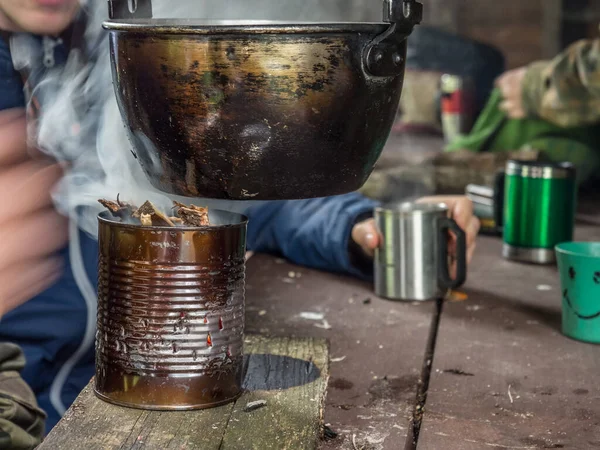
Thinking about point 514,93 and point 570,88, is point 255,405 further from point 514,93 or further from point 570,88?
point 514,93

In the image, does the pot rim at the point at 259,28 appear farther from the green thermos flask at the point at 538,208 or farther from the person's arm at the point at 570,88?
the person's arm at the point at 570,88

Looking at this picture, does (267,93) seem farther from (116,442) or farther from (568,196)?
(568,196)

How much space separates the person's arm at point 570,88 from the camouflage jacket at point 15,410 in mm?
2559

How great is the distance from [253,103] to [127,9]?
33cm

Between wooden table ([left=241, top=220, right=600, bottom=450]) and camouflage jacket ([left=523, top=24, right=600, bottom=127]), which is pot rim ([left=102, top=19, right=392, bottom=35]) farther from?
camouflage jacket ([left=523, top=24, right=600, bottom=127])

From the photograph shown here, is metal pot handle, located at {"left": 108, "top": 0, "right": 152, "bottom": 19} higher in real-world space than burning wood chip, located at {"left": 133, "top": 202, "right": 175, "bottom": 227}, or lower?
higher

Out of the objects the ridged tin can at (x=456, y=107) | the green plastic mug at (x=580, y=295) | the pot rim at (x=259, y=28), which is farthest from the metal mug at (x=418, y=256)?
the ridged tin can at (x=456, y=107)

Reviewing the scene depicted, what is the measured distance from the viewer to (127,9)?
47.5 inches

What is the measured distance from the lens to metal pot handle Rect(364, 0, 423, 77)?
Answer: 1022 millimetres

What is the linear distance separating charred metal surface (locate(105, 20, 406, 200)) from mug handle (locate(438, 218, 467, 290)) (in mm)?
841

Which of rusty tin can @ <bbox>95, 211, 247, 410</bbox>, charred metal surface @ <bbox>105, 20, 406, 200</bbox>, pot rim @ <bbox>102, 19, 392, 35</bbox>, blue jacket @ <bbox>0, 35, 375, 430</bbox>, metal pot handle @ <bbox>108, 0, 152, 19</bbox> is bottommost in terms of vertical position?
blue jacket @ <bbox>0, 35, 375, 430</bbox>

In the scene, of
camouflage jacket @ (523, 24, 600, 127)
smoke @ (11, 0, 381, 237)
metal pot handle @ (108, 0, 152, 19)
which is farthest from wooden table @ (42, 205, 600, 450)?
camouflage jacket @ (523, 24, 600, 127)

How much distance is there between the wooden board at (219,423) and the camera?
1.10 meters

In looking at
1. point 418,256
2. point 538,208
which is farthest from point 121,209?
point 538,208
